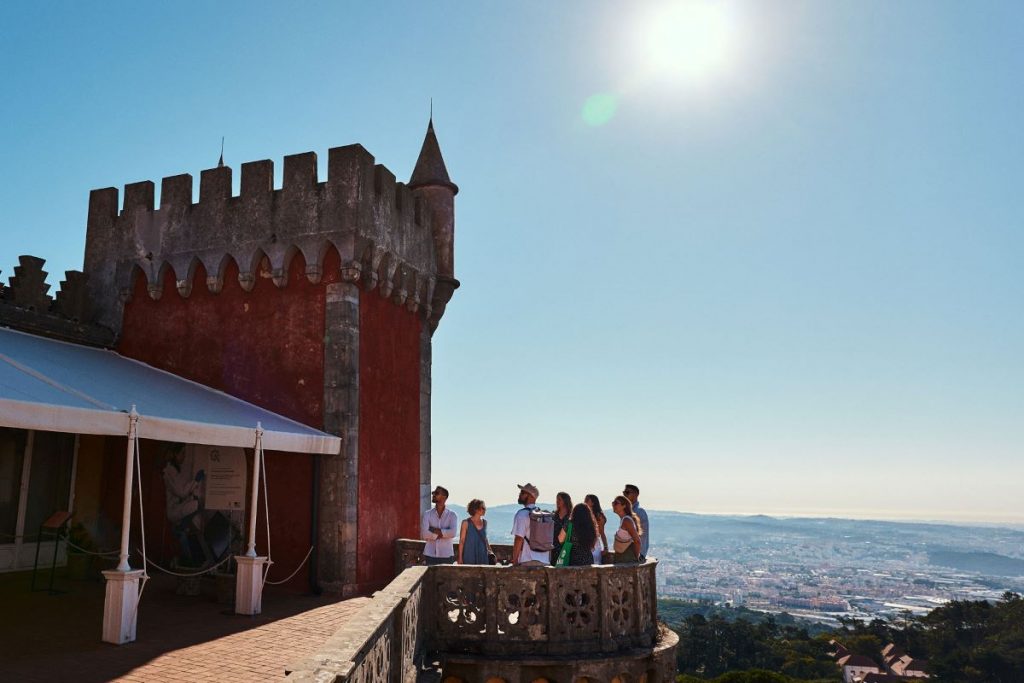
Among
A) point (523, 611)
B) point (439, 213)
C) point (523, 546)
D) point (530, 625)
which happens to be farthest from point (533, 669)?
point (439, 213)

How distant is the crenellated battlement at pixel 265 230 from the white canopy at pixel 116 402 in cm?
192

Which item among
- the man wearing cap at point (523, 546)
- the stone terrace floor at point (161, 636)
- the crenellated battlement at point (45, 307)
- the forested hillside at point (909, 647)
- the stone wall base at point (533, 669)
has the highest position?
the crenellated battlement at point (45, 307)

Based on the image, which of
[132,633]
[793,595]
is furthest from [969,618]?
[793,595]

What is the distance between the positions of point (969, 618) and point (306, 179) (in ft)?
223

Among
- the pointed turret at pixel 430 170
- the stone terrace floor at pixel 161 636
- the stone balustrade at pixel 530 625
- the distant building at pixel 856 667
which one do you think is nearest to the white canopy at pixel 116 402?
the stone terrace floor at pixel 161 636

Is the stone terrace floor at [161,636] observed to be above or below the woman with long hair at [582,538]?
below

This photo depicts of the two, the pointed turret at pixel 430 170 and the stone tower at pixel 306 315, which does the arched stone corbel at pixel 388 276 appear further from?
the pointed turret at pixel 430 170

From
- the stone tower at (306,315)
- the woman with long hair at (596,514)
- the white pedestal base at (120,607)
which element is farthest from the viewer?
the stone tower at (306,315)

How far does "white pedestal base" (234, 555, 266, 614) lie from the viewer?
31.2 ft

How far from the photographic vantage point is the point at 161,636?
26.2 ft

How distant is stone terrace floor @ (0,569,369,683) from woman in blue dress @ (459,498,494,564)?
5.92 feet

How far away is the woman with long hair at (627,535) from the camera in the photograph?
910 cm

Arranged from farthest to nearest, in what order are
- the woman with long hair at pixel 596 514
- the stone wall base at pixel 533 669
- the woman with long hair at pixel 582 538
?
1. the woman with long hair at pixel 596 514
2. the woman with long hair at pixel 582 538
3. the stone wall base at pixel 533 669

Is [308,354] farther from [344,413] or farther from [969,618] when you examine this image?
[969,618]
